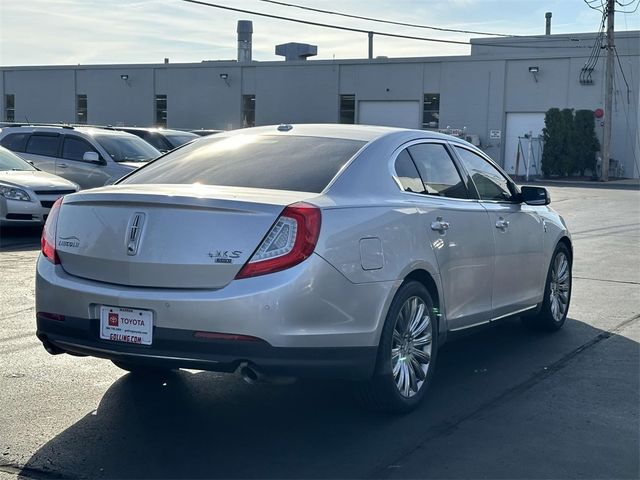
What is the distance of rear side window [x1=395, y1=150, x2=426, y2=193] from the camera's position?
5547 mm

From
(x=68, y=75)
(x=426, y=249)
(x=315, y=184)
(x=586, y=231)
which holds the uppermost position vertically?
(x=68, y=75)

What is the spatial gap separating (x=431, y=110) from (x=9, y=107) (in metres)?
27.3

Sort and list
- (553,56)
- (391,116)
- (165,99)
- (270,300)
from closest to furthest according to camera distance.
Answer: (270,300), (553,56), (391,116), (165,99)

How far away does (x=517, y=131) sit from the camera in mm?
42688

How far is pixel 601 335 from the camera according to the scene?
7652 millimetres

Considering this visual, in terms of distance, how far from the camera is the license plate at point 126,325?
14.9 feet

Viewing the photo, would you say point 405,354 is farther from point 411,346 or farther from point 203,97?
point 203,97

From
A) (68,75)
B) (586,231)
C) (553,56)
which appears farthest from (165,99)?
(586,231)

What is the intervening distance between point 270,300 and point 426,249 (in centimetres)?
137

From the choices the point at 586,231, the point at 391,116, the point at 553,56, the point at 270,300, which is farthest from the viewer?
the point at 391,116

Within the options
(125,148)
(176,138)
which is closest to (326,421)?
(125,148)

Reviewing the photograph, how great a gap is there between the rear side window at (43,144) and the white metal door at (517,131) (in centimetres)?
2863

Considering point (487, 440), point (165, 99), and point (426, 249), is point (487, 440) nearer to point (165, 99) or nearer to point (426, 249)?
point (426, 249)

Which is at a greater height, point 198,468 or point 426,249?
point 426,249
